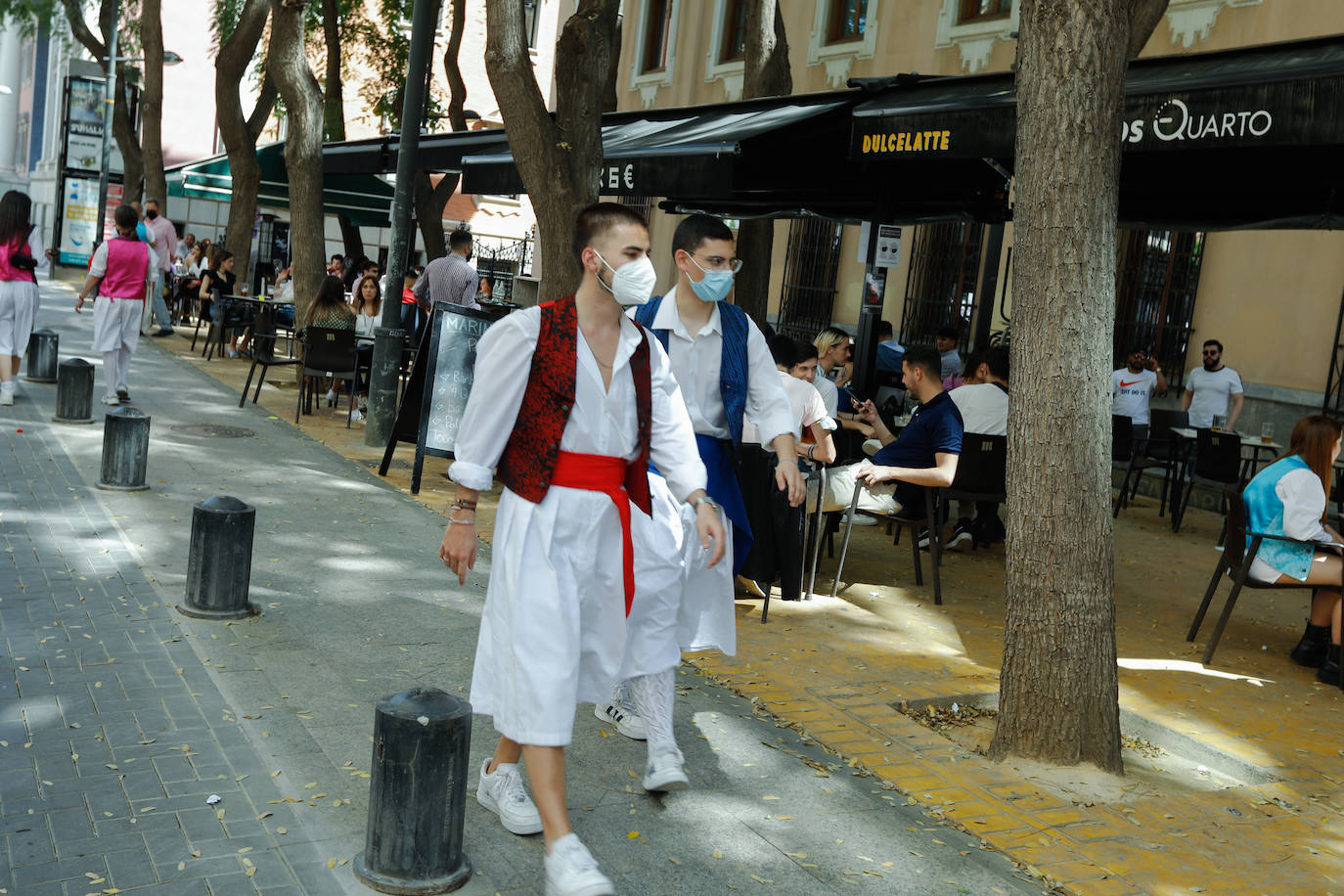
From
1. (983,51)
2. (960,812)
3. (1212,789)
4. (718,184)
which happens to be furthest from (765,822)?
(983,51)

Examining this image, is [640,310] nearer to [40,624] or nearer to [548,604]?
[548,604]

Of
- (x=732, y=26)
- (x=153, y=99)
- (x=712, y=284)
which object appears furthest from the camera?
(x=732, y=26)

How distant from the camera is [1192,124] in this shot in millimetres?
6832

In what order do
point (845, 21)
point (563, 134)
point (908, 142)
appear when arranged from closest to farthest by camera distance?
point (908, 142) < point (563, 134) < point (845, 21)

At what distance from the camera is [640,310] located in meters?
5.36

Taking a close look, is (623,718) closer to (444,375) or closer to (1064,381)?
(1064,381)

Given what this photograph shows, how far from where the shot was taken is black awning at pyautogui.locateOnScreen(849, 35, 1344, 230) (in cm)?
646

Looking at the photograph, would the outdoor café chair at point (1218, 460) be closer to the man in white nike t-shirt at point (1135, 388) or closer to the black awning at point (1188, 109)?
the man in white nike t-shirt at point (1135, 388)

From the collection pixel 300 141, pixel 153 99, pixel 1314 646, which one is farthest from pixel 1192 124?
pixel 153 99

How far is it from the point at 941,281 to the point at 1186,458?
6.84 meters

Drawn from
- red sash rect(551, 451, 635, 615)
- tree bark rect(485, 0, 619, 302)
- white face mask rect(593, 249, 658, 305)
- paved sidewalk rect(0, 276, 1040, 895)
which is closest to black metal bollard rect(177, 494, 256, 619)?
paved sidewalk rect(0, 276, 1040, 895)

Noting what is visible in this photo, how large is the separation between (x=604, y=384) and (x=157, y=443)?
25.9ft

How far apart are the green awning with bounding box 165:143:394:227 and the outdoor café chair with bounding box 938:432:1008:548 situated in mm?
13943

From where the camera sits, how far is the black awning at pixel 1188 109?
634cm
